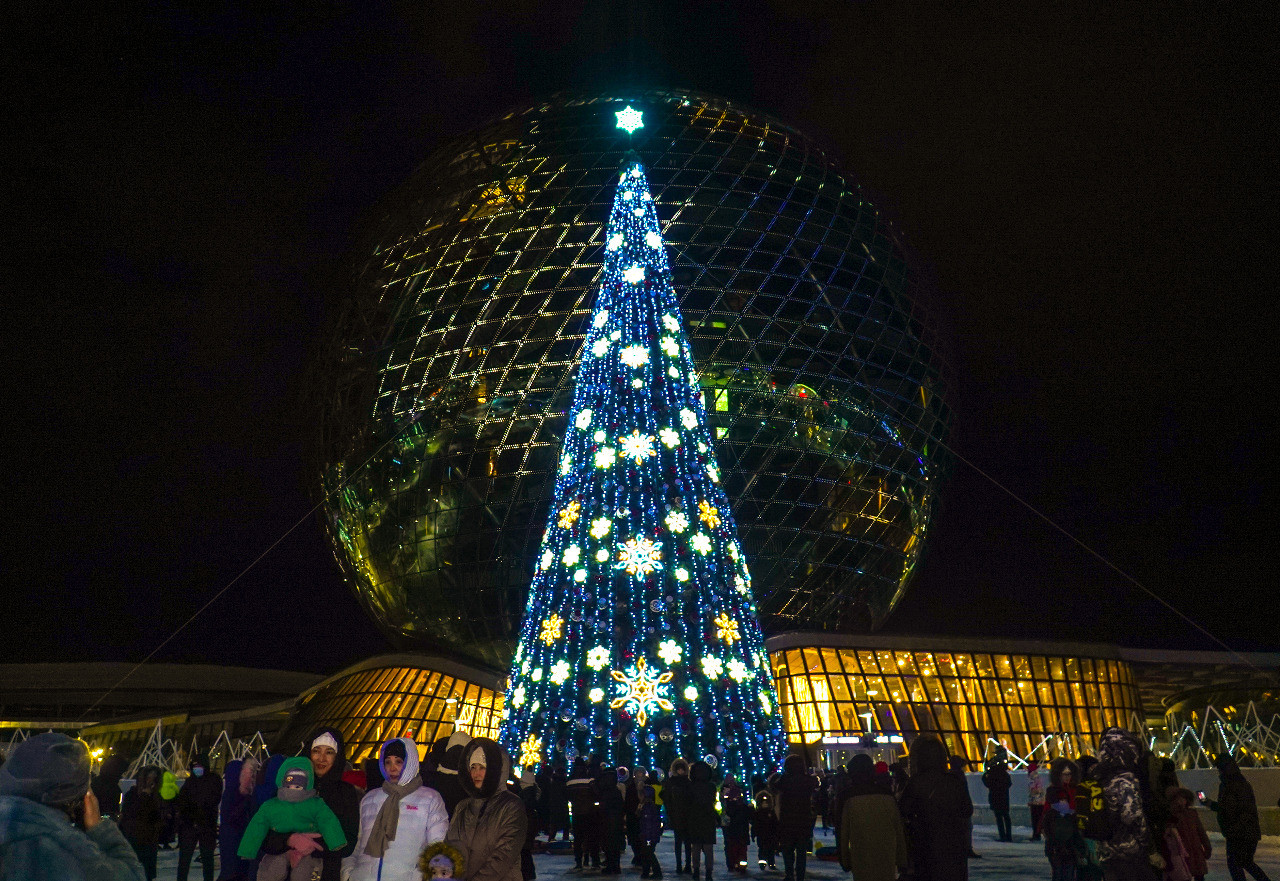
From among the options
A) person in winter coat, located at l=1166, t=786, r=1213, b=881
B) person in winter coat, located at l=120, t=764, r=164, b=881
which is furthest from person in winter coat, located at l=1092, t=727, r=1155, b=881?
person in winter coat, located at l=120, t=764, r=164, b=881

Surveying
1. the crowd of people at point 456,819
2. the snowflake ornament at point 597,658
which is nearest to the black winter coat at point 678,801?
the crowd of people at point 456,819

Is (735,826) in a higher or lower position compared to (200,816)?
lower

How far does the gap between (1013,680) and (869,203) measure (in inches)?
554

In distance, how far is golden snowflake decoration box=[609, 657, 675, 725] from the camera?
52.8 ft

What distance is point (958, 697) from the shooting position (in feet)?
100

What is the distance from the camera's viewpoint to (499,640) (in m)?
30.7

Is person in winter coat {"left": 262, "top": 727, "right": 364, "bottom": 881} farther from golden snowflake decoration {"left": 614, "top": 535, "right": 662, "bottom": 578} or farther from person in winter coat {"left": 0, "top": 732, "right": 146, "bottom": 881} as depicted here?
golden snowflake decoration {"left": 614, "top": 535, "right": 662, "bottom": 578}

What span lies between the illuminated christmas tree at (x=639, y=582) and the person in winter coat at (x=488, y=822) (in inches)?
428

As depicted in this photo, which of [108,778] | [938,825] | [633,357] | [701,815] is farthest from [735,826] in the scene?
[633,357]

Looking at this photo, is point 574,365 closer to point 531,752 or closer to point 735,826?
point 531,752

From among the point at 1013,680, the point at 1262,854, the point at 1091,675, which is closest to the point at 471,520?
the point at 1013,680

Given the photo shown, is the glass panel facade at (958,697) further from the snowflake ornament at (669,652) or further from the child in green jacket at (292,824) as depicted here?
the child in green jacket at (292,824)

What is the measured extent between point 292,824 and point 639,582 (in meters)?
11.0

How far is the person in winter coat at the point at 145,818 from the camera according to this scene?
36.5ft
